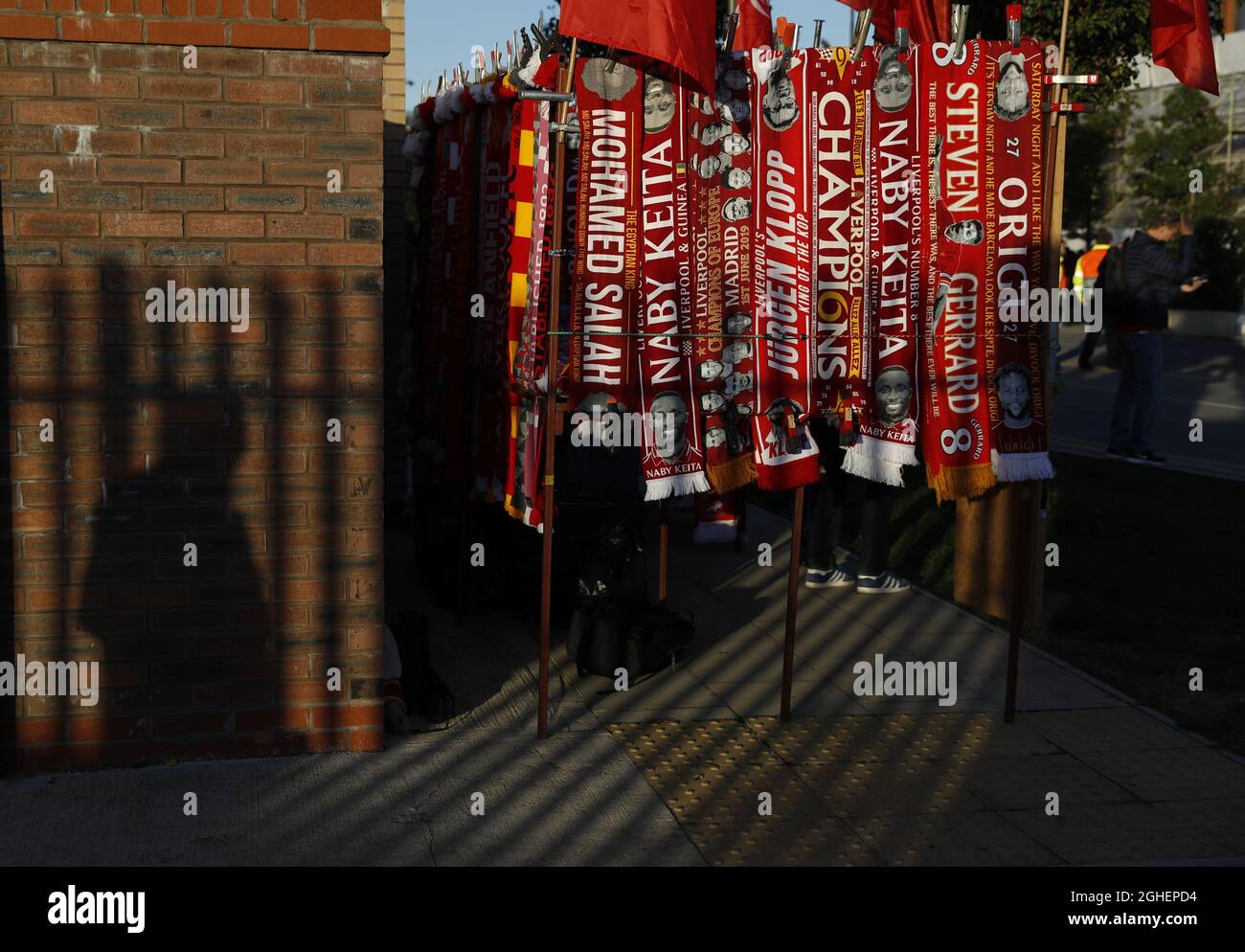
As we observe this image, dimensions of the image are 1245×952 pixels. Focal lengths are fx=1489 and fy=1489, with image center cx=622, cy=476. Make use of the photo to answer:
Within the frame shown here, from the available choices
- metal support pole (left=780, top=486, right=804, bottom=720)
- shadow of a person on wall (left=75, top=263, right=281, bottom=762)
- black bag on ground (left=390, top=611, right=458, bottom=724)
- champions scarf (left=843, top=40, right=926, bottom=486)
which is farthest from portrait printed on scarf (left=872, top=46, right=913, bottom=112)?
black bag on ground (left=390, top=611, right=458, bottom=724)

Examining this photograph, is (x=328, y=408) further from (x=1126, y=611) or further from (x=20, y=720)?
(x=1126, y=611)

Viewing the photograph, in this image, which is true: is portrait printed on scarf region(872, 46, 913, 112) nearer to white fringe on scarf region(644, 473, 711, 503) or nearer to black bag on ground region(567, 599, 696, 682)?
white fringe on scarf region(644, 473, 711, 503)

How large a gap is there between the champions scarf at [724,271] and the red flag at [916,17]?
30.3 inches

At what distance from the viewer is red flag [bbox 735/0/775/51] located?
652 cm

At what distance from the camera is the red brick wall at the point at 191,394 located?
5727 mm

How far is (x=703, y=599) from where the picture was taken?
9258 mm

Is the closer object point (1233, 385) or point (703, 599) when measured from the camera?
point (703, 599)

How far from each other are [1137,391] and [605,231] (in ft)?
30.9

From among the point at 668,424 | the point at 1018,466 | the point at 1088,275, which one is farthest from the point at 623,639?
the point at 1088,275

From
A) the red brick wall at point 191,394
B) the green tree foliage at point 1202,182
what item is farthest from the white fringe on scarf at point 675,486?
the green tree foliage at point 1202,182

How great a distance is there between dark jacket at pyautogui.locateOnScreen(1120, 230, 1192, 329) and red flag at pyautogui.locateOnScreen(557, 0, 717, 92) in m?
8.98

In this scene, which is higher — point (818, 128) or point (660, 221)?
point (818, 128)
